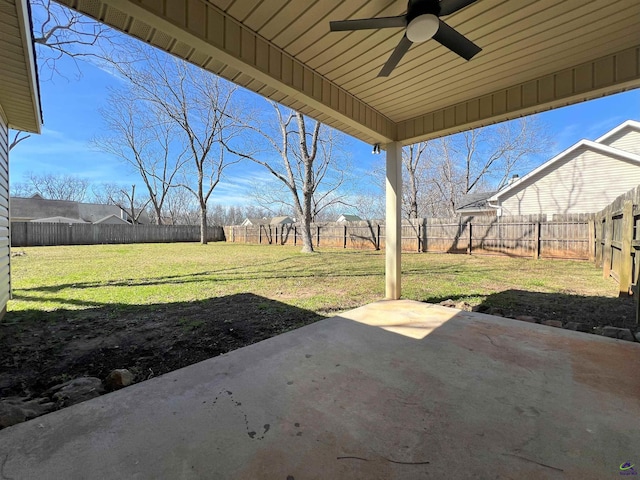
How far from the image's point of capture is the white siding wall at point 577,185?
35.6ft

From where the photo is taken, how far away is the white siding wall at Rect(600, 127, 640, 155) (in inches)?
493

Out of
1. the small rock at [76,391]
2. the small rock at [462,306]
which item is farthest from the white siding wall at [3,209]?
the small rock at [462,306]

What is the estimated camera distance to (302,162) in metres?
14.7

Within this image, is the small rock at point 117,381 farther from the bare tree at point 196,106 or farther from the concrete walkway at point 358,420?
the bare tree at point 196,106

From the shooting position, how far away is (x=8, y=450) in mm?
1224

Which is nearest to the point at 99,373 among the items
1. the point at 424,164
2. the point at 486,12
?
the point at 486,12

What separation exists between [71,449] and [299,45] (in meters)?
2.88

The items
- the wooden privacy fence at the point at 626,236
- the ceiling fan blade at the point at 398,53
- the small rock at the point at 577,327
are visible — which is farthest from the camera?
the wooden privacy fence at the point at 626,236

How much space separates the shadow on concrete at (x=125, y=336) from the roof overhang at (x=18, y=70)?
7.75 ft

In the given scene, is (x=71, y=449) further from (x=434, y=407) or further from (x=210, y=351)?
(x=434, y=407)

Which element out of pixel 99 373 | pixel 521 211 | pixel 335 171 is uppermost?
pixel 335 171

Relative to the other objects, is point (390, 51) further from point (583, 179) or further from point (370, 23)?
point (583, 179)

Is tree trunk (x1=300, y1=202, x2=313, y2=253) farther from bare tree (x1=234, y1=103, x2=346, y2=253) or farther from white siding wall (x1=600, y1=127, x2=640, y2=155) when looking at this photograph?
white siding wall (x1=600, y1=127, x2=640, y2=155)

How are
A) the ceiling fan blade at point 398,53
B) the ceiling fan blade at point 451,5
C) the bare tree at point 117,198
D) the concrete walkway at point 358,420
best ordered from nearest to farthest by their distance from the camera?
1. the concrete walkway at point 358,420
2. the ceiling fan blade at point 451,5
3. the ceiling fan blade at point 398,53
4. the bare tree at point 117,198
